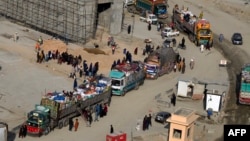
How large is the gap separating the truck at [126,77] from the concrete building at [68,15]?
35.8 feet

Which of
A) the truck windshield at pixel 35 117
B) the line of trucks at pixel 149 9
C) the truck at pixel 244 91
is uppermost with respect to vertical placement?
the line of trucks at pixel 149 9

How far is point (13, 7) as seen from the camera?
70.9 m

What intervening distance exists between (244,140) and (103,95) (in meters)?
26.0

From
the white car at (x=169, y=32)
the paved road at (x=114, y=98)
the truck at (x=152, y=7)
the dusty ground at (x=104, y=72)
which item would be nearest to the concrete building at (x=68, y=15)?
the dusty ground at (x=104, y=72)

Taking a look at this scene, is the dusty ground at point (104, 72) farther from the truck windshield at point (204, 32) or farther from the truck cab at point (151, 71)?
the truck windshield at point (204, 32)

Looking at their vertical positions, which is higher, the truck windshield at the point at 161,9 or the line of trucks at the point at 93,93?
the truck windshield at the point at 161,9

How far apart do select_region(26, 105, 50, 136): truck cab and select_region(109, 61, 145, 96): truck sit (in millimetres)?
9112

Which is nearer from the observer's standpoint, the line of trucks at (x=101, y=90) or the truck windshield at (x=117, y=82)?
the line of trucks at (x=101, y=90)

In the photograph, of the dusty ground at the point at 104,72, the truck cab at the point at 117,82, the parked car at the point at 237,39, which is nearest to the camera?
the dusty ground at the point at 104,72

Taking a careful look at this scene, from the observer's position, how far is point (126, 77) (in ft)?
174

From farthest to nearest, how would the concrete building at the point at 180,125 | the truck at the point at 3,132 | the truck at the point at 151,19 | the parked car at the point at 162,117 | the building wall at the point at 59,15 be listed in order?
1. the truck at the point at 151,19
2. the building wall at the point at 59,15
3. the parked car at the point at 162,117
4. the truck at the point at 3,132
5. the concrete building at the point at 180,125

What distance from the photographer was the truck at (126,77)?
172ft

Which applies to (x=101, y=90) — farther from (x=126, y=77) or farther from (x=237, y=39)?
(x=237, y=39)

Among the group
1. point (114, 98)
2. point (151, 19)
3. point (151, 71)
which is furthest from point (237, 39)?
point (114, 98)
